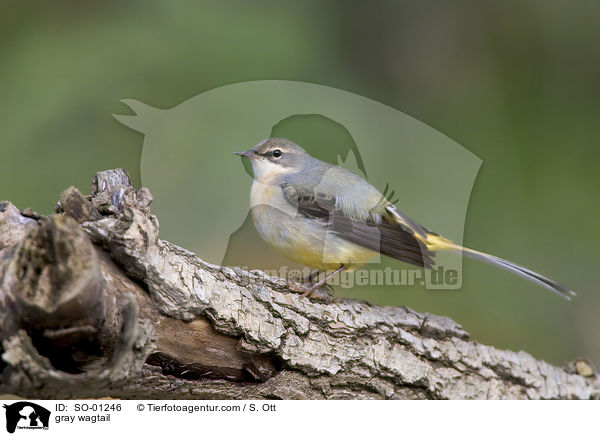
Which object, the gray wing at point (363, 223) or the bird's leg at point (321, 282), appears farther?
the gray wing at point (363, 223)

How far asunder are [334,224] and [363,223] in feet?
0.53

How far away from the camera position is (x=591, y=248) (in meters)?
3.92

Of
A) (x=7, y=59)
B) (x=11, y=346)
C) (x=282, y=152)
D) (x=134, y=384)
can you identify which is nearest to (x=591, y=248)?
(x=282, y=152)

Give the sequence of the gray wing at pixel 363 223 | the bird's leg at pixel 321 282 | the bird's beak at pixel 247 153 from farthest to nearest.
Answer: the bird's beak at pixel 247 153, the gray wing at pixel 363 223, the bird's leg at pixel 321 282

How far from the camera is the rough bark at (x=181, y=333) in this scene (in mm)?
1447

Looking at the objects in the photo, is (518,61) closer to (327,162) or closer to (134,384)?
(327,162)

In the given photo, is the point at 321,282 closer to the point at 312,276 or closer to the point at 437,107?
the point at 312,276

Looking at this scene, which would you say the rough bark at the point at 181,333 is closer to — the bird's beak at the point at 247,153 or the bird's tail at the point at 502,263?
the bird's tail at the point at 502,263

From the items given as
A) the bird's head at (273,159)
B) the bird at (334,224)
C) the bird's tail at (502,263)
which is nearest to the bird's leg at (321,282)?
the bird at (334,224)

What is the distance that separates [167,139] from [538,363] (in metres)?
2.50

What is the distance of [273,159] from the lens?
334cm
